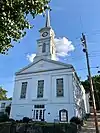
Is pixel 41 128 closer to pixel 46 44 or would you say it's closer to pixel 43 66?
pixel 43 66

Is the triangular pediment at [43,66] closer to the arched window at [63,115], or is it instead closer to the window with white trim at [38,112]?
the window with white trim at [38,112]

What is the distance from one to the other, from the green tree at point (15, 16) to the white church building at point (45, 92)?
58.9 ft

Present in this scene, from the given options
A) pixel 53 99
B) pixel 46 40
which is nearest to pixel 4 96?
pixel 46 40

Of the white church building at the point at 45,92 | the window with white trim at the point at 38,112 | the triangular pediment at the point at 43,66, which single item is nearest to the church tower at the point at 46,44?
the white church building at the point at 45,92

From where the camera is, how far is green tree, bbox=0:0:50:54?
8147 mm

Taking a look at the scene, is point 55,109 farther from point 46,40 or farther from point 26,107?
point 46,40

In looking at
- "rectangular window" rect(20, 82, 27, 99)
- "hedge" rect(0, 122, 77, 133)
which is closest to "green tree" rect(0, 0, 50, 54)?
"hedge" rect(0, 122, 77, 133)

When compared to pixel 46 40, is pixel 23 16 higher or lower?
lower

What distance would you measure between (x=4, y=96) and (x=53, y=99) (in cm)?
5246

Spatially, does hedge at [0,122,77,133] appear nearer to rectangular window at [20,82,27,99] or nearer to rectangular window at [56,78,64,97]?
rectangular window at [56,78,64,97]

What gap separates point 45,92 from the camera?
91.1ft

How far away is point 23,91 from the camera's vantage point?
2997cm

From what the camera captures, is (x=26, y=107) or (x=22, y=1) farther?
(x=26, y=107)

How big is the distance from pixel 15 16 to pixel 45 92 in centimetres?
2019
